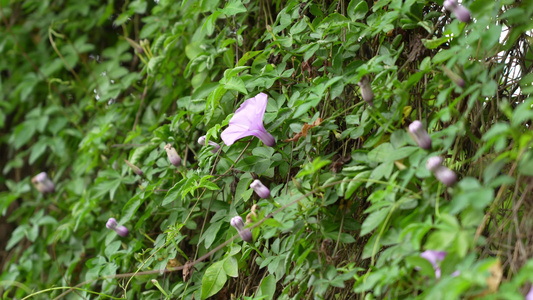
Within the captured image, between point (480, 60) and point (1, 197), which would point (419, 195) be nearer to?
point (480, 60)

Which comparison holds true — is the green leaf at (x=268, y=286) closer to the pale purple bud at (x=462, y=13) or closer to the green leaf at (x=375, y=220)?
the green leaf at (x=375, y=220)

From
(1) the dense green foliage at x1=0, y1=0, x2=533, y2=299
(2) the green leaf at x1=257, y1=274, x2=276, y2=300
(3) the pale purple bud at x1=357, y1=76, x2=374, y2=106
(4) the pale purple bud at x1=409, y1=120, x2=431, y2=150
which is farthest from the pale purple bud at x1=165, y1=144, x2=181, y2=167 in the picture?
(4) the pale purple bud at x1=409, y1=120, x2=431, y2=150

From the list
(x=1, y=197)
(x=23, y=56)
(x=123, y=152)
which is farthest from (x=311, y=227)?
(x=23, y=56)

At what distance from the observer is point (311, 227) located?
102 centimetres

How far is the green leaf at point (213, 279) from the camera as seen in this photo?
116cm

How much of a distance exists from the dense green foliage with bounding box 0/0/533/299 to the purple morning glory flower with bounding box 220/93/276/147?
0.12 ft

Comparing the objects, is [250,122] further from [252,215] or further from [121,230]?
[121,230]

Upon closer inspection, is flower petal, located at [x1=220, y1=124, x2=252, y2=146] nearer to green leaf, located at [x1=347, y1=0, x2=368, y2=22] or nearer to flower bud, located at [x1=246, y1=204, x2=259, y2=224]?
flower bud, located at [x1=246, y1=204, x2=259, y2=224]

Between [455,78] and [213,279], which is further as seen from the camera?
[213,279]

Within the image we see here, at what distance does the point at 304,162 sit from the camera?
1.15 meters

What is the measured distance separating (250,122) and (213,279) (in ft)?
1.26

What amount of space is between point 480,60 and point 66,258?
5.00 ft

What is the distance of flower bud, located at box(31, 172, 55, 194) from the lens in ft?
6.52

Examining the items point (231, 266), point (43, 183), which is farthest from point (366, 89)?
point (43, 183)
